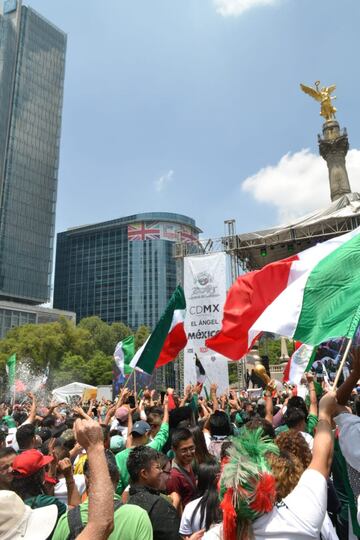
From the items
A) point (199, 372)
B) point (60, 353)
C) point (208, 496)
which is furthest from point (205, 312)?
point (60, 353)

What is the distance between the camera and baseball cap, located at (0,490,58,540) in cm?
192

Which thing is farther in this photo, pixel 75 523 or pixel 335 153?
pixel 335 153

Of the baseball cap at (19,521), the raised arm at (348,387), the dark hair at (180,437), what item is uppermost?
the raised arm at (348,387)

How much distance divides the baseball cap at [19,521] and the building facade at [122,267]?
317ft

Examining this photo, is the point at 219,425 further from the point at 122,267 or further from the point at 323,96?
the point at 122,267

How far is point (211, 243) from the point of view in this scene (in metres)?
24.4

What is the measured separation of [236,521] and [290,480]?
0.57 metres

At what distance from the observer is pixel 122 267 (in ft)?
355

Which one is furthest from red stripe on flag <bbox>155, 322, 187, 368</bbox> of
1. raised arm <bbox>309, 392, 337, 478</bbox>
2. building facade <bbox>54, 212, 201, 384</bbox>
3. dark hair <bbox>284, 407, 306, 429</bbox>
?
building facade <bbox>54, 212, 201, 384</bbox>

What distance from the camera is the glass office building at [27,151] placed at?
85250 millimetres

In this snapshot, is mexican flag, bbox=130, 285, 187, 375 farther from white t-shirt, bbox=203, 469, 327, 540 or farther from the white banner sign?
the white banner sign

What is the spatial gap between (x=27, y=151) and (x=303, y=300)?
95.9 metres

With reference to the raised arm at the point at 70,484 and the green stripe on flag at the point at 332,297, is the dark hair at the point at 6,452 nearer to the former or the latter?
the raised arm at the point at 70,484

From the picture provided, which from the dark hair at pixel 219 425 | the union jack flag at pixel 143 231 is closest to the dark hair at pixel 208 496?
the dark hair at pixel 219 425
